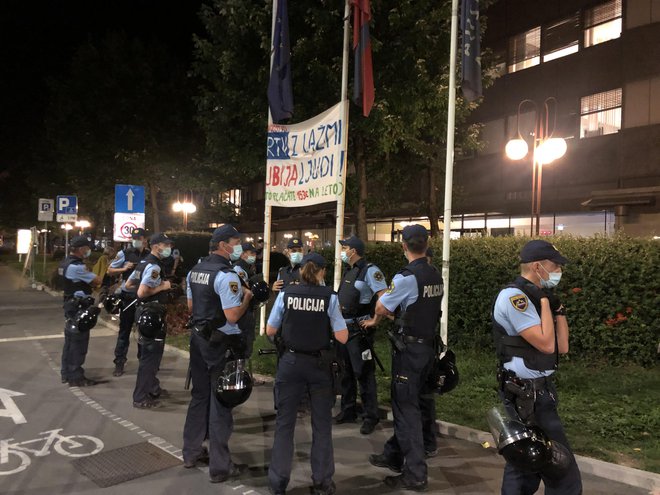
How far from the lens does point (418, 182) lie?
73.4ft

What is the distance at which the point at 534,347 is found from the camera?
3.39 m

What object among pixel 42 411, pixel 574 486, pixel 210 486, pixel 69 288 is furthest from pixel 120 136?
pixel 574 486

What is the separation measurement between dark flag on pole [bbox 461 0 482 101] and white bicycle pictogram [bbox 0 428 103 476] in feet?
21.1

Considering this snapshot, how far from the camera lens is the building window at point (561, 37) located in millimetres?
18297

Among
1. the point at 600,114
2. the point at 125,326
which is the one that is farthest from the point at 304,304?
the point at 600,114

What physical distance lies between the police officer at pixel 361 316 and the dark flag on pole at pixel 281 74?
4265 mm

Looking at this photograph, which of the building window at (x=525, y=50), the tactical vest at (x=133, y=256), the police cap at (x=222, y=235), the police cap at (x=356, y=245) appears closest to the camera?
the police cap at (x=222, y=235)

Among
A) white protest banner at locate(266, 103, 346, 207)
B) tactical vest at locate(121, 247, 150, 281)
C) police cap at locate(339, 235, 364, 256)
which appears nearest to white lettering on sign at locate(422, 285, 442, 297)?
police cap at locate(339, 235, 364, 256)

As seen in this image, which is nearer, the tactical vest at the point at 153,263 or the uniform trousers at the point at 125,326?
the tactical vest at the point at 153,263

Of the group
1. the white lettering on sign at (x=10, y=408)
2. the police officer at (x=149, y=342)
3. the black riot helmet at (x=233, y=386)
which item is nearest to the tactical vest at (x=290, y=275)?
the police officer at (x=149, y=342)

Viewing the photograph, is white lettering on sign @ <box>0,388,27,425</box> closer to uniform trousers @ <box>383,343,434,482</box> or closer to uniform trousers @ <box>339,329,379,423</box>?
uniform trousers @ <box>339,329,379,423</box>

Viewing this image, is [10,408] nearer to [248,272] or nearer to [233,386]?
[248,272]

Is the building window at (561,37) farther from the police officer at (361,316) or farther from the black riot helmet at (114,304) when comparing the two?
the black riot helmet at (114,304)

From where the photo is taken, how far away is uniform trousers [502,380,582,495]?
10.8 ft
